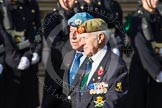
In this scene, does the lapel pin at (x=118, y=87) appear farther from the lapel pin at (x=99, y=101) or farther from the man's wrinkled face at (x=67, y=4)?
the man's wrinkled face at (x=67, y=4)

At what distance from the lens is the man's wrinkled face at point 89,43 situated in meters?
3.53

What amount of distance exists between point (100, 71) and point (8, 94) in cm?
234

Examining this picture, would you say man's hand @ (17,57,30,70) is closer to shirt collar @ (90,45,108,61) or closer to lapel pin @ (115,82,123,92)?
shirt collar @ (90,45,108,61)

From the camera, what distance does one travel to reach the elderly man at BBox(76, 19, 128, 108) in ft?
11.6

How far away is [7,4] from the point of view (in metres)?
5.71

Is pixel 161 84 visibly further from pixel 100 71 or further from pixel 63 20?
pixel 100 71

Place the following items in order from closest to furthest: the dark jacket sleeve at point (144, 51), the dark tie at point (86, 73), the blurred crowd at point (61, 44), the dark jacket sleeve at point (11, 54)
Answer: the dark tie at point (86, 73) < the blurred crowd at point (61, 44) < the dark jacket sleeve at point (144, 51) < the dark jacket sleeve at point (11, 54)

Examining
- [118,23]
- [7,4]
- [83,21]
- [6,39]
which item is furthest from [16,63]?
[83,21]

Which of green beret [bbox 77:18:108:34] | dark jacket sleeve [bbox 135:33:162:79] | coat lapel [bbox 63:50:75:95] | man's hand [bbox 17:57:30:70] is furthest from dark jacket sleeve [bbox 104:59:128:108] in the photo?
man's hand [bbox 17:57:30:70]

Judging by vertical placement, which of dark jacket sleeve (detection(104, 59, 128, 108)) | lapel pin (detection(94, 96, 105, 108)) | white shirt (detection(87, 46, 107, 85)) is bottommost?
lapel pin (detection(94, 96, 105, 108))

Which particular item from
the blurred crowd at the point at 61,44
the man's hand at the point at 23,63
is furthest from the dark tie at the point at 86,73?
the man's hand at the point at 23,63

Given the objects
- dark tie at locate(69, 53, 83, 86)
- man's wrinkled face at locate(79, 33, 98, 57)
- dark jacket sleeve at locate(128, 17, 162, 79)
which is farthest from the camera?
dark jacket sleeve at locate(128, 17, 162, 79)

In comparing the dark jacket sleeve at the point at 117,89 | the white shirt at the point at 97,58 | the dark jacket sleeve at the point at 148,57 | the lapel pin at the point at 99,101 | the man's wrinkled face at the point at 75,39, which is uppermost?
the man's wrinkled face at the point at 75,39

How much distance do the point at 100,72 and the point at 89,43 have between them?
0.21 meters
